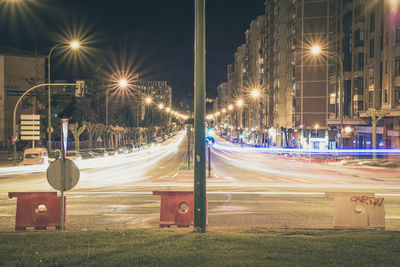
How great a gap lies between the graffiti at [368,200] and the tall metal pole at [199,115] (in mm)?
3902

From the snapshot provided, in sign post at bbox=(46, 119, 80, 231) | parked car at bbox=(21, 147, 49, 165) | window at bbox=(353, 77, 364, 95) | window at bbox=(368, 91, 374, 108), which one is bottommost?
parked car at bbox=(21, 147, 49, 165)

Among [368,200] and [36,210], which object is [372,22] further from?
[36,210]

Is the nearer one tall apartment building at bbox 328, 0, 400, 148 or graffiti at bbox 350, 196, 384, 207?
graffiti at bbox 350, 196, 384, 207

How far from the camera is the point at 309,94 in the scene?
242ft

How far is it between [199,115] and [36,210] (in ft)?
16.0

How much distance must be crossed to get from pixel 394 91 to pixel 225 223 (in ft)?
123

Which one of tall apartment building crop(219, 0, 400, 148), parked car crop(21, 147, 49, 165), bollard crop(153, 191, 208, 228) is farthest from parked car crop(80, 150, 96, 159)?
bollard crop(153, 191, 208, 228)

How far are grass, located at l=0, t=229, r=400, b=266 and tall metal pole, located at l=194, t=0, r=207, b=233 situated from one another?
0.53 metres

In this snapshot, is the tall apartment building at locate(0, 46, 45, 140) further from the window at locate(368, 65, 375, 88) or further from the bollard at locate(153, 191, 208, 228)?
the bollard at locate(153, 191, 208, 228)

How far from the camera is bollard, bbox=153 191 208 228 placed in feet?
34.9

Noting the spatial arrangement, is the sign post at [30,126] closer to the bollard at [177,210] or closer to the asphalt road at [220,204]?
the asphalt road at [220,204]

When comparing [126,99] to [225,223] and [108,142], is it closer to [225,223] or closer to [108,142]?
[108,142]

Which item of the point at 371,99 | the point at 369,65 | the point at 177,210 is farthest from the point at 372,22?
the point at 177,210

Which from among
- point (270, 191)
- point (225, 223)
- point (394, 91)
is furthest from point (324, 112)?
point (225, 223)
